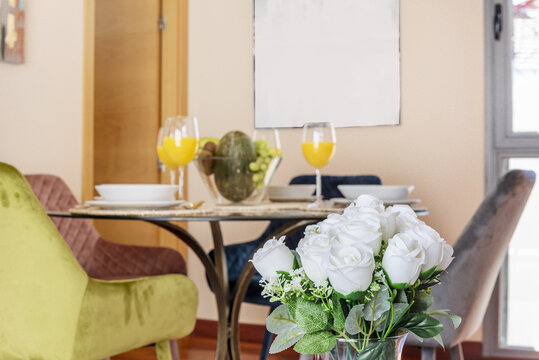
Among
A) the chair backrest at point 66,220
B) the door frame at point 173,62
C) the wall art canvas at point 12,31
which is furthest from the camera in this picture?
the door frame at point 173,62

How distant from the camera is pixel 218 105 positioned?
3295 millimetres

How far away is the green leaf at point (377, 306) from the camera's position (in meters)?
0.49

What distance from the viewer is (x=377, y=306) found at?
0.49 meters

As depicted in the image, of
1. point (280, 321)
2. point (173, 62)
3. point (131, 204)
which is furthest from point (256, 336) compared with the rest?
point (280, 321)

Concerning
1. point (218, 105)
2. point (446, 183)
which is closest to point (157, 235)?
point (218, 105)

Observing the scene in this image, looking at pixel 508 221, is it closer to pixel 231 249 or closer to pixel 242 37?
pixel 231 249

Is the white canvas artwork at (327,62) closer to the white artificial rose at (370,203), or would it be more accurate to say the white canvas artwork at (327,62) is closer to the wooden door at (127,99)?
the wooden door at (127,99)

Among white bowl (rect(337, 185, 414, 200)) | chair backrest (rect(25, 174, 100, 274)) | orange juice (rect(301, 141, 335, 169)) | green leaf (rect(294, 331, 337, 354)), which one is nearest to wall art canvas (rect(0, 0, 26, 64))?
chair backrest (rect(25, 174, 100, 274))

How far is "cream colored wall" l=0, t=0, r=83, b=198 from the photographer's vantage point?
2.46 m

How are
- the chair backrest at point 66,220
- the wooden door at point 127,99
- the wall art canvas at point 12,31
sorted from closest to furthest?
the chair backrest at point 66,220 → the wall art canvas at point 12,31 → the wooden door at point 127,99

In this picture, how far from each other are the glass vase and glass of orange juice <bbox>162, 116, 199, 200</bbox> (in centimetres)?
127

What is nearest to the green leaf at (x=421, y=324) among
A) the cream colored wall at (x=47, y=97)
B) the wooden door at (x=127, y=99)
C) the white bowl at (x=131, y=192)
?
the white bowl at (x=131, y=192)

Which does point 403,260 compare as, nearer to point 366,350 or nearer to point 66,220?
point 366,350

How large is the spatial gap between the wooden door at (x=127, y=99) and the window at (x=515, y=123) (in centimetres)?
188
